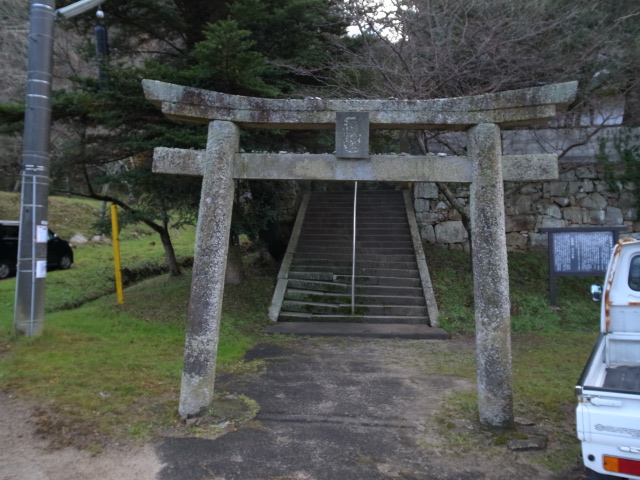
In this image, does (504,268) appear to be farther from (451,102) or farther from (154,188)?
(154,188)

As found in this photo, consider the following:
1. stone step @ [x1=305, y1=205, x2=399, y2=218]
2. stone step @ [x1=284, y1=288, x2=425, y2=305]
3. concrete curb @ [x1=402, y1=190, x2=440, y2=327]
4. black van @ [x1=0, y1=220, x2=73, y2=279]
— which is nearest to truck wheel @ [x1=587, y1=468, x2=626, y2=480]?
concrete curb @ [x1=402, y1=190, x2=440, y2=327]

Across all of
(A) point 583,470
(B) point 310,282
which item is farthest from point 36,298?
(A) point 583,470

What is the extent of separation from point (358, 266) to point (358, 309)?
5.66 feet

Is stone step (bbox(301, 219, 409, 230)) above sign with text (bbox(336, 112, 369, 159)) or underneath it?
underneath

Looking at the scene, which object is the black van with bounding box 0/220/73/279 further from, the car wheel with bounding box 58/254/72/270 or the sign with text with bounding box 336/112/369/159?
the sign with text with bounding box 336/112/369/159

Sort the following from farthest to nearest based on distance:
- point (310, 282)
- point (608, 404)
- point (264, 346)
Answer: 1. point (310, 282)
2. point (264, 346)
3. point (608, 404)

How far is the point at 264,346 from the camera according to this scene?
348 inches

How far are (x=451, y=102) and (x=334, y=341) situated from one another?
524 centimetres

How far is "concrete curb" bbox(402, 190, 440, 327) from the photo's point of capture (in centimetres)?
1064

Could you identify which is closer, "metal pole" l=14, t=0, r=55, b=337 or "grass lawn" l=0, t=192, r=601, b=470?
"grass lawn" l=0, t=192, r=601, b=470

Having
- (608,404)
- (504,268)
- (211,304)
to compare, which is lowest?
(608,404)

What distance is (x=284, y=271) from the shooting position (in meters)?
12.2

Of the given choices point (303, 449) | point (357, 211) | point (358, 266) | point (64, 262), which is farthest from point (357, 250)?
point (64, 262)

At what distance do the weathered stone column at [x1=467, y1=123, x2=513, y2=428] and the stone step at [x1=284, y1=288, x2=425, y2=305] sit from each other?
6.04 m
